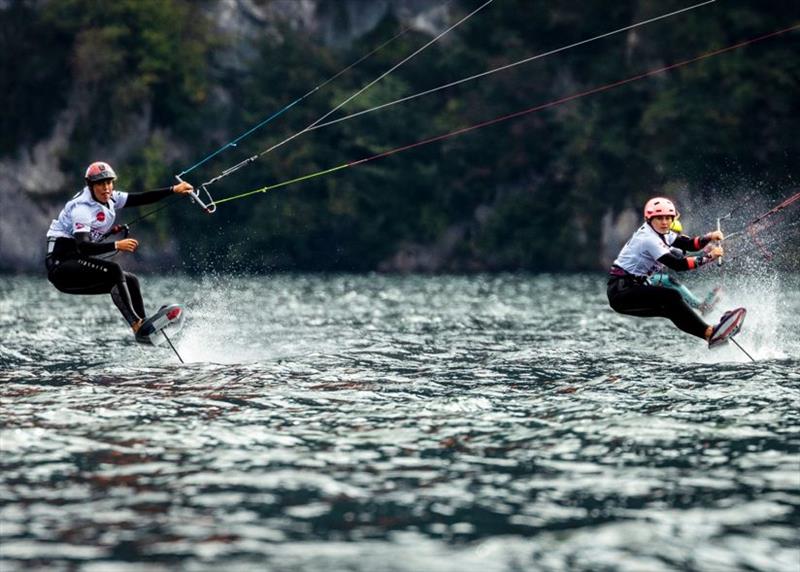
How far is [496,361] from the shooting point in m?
19.2

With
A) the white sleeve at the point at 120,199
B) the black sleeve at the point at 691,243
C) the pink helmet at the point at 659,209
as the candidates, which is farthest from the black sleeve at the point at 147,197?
the black sleeve at the point at 691,243

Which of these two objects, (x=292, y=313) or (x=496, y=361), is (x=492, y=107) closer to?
(x=292, y=313)

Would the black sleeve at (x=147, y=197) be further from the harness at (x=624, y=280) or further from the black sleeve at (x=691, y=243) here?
the black sleeve at (x=691, y=243)

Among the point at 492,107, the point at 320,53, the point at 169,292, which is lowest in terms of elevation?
the point at 169,292

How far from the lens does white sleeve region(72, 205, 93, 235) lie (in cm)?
1794

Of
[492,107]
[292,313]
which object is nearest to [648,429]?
[292,313]

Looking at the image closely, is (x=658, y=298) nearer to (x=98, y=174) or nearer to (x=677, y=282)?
(x=677, y=282)

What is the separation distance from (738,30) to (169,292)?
29997 mm

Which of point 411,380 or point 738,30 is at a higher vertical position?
point 738,30

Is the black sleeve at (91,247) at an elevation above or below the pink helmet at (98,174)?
below

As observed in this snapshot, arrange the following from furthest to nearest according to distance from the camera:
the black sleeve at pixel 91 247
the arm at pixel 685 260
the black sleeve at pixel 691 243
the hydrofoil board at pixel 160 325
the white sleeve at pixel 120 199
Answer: the white sleeve at pixel 120 199 < the hydrofoil board at pixel 160 325 < the black sleeve at pixel 91 247 < the black sleeve at pixel 691 243 < the arm at pixel 685 260

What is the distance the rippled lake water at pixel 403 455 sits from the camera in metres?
8.44

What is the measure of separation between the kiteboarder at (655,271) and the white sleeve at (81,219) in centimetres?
765

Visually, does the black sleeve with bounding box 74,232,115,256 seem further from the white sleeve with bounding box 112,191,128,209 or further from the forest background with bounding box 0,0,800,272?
the forest background with bounding box 0,0,800,272
